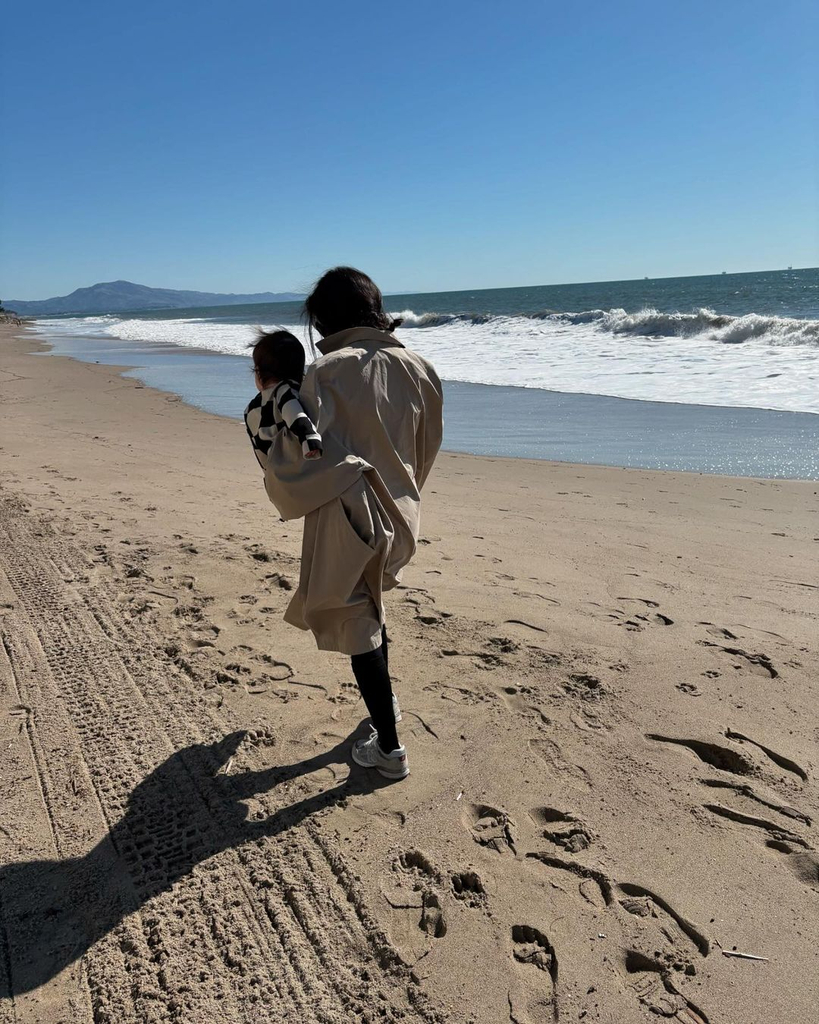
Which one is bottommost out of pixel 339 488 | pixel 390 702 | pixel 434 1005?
pixel 434 1005

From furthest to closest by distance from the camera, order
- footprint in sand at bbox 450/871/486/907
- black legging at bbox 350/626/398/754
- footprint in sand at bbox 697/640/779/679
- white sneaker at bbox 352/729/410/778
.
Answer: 1. footprint in sand at bbox 697/640/779/679
2. white sneaker at bbox 352/729/410/778
3. black legging at bbox 350/626/398/754
4. footprint in sand at bbox 450/871/486/907

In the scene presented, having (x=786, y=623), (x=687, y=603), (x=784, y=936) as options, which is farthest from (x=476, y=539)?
(x=784, y=936)

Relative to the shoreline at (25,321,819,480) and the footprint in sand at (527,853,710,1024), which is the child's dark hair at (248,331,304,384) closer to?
the footprint in sand at (527,853,710,1024)

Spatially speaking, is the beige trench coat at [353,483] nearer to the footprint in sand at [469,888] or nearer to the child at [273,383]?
the child at [273,383]

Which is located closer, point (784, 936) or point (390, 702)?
point (784, 936)

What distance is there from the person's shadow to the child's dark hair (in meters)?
1.42

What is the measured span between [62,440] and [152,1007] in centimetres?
830

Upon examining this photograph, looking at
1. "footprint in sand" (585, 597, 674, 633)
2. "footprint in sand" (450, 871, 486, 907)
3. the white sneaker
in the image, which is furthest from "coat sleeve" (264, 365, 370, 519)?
"footprint in sand" (585, 597, 674, 633)

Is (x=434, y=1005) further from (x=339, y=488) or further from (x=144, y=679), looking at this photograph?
(x=144, y=679)

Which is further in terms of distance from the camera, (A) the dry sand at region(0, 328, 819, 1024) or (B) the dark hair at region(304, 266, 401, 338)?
(B) the dark hair at region(304, 266, 401, 338)

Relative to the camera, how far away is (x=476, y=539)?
5180 mm

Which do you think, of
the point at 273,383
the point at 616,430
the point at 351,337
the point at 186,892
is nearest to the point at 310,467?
the point at 273,383

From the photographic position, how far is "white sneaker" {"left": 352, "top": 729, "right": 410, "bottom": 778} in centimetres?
255

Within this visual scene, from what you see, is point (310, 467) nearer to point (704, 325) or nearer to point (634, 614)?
point (634, 614)
